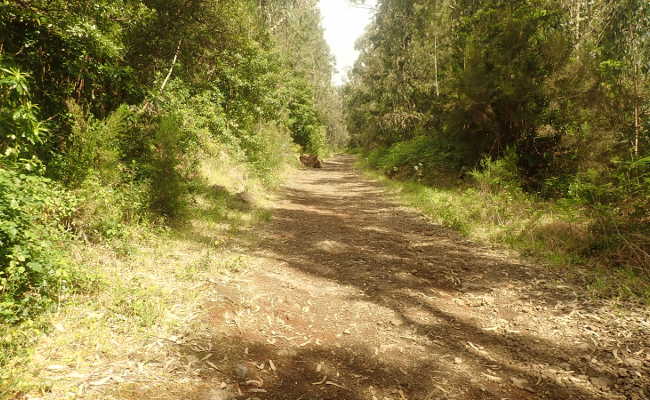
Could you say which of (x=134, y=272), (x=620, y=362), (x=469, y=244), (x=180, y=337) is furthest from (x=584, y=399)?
(x=134, y=272)

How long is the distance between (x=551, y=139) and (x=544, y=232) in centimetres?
442

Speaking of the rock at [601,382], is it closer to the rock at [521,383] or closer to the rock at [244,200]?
the rock at [521,383]

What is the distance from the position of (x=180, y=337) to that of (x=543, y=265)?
5.97 m

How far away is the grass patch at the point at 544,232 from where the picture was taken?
507 centimetres

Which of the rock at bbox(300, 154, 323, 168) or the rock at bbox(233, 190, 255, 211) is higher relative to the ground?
the rock at bbox(300, 154, 323, 168)

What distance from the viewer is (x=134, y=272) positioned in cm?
456

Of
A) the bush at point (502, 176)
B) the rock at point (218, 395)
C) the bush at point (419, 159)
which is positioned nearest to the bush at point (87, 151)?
the rock at point (218, 395)

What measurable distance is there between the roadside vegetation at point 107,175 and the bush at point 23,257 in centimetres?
2

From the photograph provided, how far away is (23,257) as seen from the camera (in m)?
2.99

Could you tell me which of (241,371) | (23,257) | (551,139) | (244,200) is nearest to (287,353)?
(241,371)

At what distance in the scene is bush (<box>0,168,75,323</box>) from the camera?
299 cm

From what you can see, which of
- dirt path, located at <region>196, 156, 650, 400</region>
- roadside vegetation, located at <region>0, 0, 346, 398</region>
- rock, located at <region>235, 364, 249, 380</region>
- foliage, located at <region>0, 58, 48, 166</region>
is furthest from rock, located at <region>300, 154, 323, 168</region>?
rock, located at <region>235, 364, 249, 380</region>

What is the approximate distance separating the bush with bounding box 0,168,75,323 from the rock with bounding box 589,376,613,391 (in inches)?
208

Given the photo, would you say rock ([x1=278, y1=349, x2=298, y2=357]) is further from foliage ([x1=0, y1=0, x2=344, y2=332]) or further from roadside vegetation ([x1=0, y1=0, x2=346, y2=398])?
foliage ([x1=0, y1=0, x2=344, y2=332])
